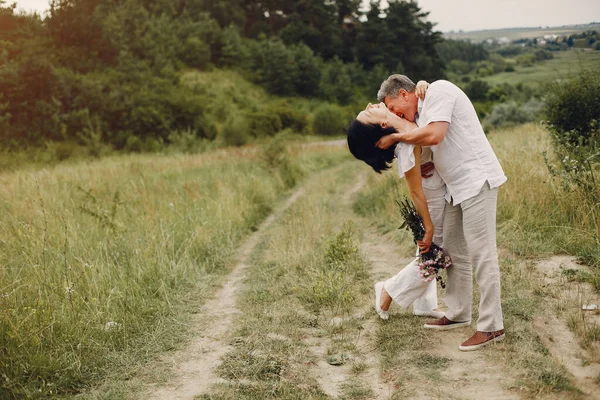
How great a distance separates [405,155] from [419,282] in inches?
50.3

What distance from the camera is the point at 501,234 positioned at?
6.43 meters

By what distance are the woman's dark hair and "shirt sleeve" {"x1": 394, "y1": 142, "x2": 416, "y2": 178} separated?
0.08 meters

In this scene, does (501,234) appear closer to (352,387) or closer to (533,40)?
(533,40)

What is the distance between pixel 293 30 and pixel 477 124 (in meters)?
60.7

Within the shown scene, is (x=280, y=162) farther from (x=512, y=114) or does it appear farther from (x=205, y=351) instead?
(x=512, y=114)

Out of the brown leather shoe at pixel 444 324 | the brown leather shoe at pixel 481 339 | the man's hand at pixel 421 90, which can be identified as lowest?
the brown leather shoe at pixel 444 324

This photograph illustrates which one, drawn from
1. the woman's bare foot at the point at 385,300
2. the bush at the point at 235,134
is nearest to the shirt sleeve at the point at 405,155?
the woman's bare foot at the point at 385,300

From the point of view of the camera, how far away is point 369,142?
384cm

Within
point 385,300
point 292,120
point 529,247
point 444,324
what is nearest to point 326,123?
point 292,120

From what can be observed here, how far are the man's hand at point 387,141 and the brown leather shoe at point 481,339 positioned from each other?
1.62 metres

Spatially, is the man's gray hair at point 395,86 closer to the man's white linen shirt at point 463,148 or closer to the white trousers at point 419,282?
the man's white linen shirt at point 463,148

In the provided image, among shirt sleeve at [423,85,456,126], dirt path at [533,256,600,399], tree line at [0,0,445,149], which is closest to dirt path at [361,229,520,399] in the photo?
dirt path at [533,256,600,399]

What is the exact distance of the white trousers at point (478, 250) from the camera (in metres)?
3.73

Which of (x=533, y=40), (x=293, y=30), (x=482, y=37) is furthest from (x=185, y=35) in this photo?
(x=533, y=40)
